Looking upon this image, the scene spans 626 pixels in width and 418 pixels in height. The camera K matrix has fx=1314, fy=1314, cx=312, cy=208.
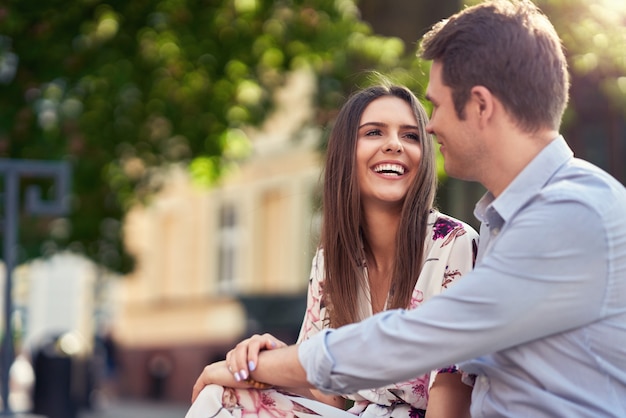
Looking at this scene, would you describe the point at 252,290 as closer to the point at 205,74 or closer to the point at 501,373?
the point at 205,74

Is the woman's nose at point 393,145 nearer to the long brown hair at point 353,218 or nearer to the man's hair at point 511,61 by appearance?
the long brown hair at point 353,218

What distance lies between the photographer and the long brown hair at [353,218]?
369 centimetres

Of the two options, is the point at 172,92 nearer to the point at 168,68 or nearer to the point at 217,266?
the point at 168,68

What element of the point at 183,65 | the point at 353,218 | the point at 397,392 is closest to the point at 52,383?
the point at 183,65

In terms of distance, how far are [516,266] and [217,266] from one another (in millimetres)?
25248

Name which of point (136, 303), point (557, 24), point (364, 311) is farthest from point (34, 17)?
point (136, 303)

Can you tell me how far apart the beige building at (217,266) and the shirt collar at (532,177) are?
1725 centimetres

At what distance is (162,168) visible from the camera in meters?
14.1

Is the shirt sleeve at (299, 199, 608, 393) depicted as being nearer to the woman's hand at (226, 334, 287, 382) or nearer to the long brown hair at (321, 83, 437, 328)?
the woman's hand at (226, 334, 287, 382)

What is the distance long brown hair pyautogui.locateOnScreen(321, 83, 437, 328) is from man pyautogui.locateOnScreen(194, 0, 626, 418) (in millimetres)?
787

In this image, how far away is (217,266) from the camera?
1091 inches

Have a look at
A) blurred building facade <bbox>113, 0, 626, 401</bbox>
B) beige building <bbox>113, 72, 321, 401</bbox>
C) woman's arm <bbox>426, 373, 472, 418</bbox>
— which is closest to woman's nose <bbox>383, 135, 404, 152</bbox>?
woman's arm <bbox>426, 373, 472, 418</bbox>

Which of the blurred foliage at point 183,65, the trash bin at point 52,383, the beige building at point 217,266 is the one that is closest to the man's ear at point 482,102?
the blurred foliage at point 183,65

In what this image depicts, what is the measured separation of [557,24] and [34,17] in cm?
391
